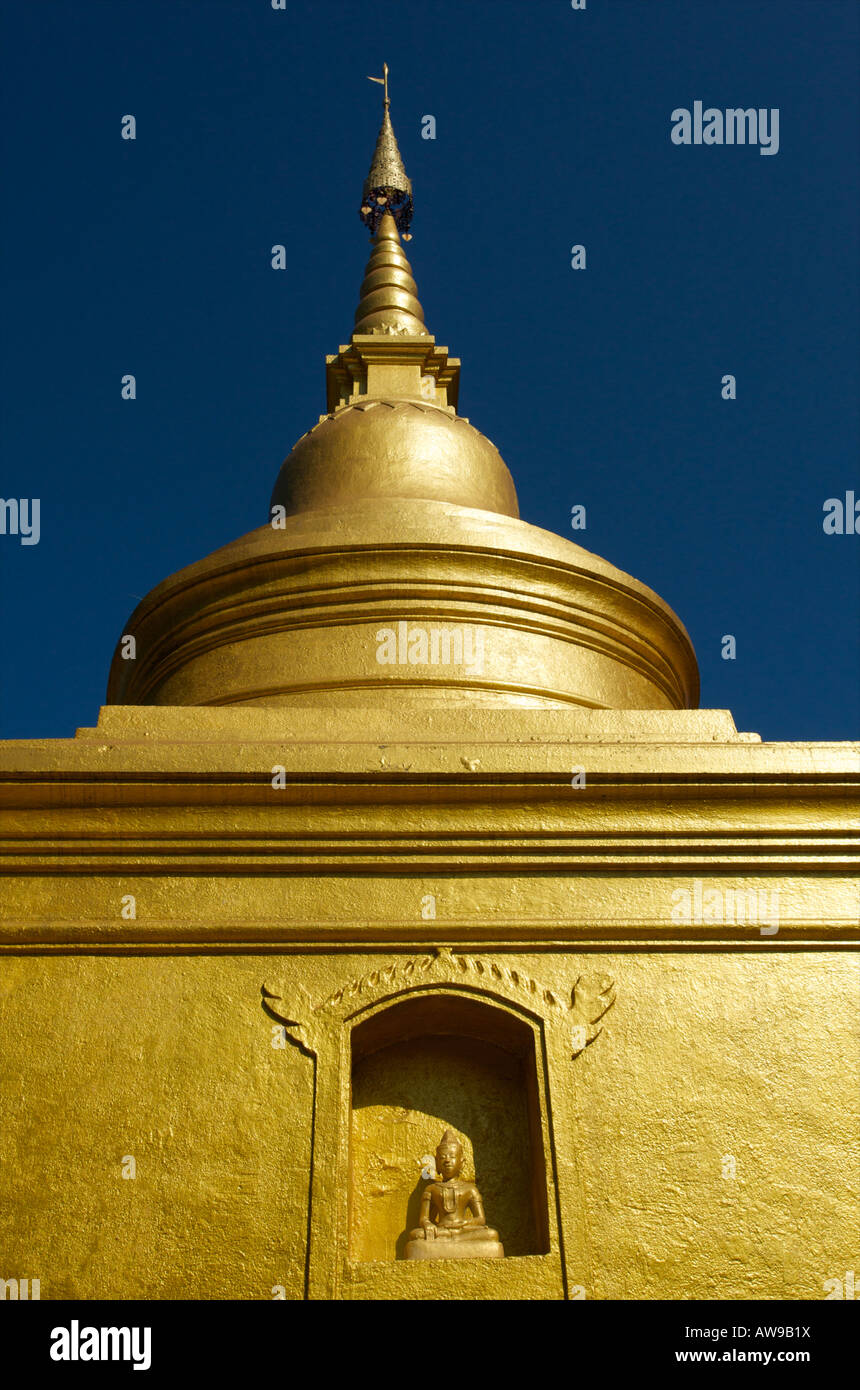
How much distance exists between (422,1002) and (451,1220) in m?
1.07

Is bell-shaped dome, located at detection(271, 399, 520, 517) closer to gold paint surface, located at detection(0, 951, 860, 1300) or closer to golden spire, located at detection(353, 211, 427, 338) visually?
golden spire, located at detection(353, 211, 427, 338)

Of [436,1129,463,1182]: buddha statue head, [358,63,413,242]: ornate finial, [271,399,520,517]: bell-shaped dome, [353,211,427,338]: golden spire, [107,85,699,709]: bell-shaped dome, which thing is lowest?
[436,1129,463,1182]: buddha statue head

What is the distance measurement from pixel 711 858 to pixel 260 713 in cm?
285

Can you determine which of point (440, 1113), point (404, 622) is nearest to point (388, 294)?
point (404, 622)

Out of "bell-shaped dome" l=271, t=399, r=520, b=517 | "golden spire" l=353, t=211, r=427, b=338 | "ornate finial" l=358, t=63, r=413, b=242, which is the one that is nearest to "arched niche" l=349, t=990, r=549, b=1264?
"bell-shaped dome" l=271, t=399, r=520, b=517

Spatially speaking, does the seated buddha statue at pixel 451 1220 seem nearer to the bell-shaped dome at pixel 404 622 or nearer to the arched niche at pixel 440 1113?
the arched niche at pixel 440 1113

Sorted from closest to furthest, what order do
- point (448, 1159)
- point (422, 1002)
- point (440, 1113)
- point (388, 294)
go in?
point (448, 1159), point (422, 1002), point (440, 1113), point (388, 294)

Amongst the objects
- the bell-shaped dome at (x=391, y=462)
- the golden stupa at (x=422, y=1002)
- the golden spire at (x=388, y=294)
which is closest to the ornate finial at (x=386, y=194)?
the golden spire at (x=388, y=294)

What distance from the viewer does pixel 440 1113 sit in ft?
23.7

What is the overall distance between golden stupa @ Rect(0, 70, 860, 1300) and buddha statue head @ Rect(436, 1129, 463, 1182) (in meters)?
0.07

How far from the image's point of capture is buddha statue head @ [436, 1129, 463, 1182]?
6887mm

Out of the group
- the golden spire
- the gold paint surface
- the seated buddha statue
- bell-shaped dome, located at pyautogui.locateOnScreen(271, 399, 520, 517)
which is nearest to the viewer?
the gold paint surface

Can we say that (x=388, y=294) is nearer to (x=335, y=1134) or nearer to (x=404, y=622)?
(x=404, y=622)
